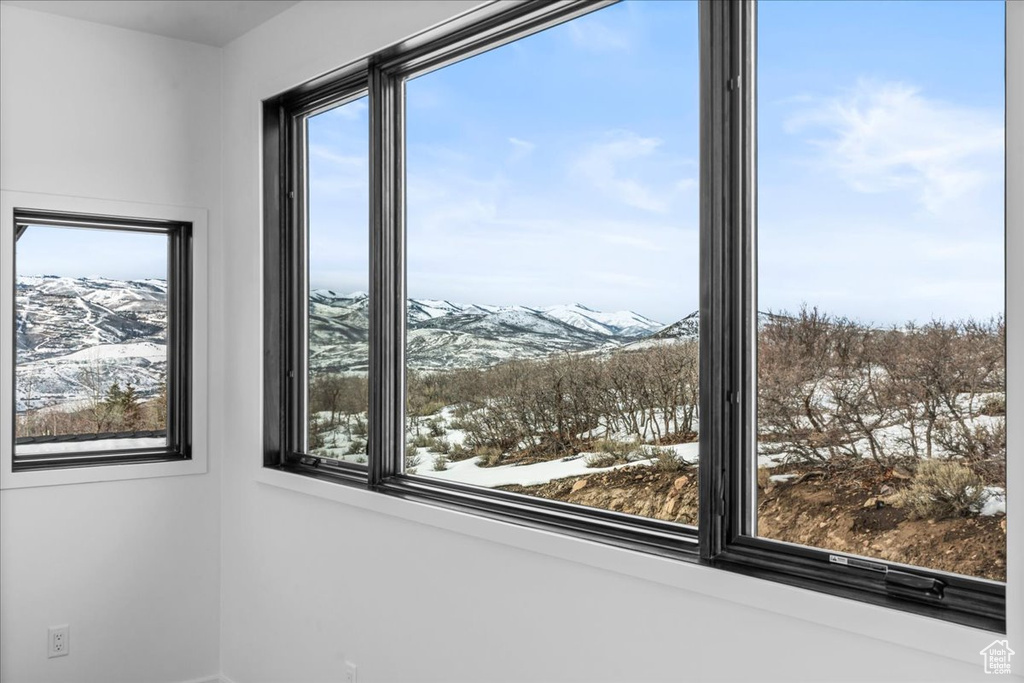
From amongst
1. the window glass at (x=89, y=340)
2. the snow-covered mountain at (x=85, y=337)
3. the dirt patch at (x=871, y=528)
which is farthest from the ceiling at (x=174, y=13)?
the dirt patch at (x=871, y=528)

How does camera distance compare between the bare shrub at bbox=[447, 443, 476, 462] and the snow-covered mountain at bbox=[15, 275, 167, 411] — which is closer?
the bare shrub at bbox=[447, 443, 476, 462]

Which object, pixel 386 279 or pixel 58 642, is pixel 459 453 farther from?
pixel 58 642

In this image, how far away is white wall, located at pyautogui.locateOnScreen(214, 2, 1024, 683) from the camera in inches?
61.5

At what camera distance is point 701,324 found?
5.92 ft

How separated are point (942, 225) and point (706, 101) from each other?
55 cm

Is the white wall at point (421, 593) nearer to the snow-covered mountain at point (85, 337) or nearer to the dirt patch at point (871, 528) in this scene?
the dirt patch at point (871, 528)

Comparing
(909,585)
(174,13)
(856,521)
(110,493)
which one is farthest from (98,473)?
(909,585)

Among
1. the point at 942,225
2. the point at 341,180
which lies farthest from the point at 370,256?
the point at 942,225

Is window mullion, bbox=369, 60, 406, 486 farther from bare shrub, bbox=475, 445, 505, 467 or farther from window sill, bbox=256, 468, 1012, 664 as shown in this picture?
bare shrub, bbox=475, 445, 505, 467

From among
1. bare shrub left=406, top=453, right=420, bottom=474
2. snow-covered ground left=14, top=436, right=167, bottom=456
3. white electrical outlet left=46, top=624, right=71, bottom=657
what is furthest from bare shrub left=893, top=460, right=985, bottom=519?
white electrical outlet left=46, top=624, right=71, bottom=657

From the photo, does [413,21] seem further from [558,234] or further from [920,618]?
[920,618]

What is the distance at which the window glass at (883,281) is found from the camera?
146cm

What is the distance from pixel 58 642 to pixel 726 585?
268 centimetres

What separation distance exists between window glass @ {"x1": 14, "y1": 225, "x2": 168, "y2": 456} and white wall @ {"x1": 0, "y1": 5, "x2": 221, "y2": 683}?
0.19 m
